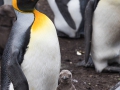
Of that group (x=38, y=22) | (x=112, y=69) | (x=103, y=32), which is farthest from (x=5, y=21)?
(x=38, y=22)

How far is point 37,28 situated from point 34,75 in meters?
0.36

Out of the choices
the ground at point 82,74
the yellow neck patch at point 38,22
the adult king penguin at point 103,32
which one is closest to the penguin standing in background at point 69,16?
the ground at point 82,74

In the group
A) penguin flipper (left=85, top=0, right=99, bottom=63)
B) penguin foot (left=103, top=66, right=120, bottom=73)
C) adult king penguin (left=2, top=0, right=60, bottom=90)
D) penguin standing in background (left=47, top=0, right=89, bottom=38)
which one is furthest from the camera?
penguin standing in background (left=47, top=0, right=89, bottom=38)

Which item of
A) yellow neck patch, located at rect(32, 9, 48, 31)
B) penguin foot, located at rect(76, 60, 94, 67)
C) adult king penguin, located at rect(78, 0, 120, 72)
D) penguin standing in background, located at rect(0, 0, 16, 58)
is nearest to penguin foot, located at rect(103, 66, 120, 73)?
adult king penguin, located at rect(78, 0, 120, 72)

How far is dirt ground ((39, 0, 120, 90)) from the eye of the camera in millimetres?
4715

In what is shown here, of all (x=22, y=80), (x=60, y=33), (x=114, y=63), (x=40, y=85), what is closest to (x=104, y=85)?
(x=114, y=63)

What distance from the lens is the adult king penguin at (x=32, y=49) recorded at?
364cm

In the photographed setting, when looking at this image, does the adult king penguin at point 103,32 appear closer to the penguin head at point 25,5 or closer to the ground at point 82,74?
the ground at point 82,74

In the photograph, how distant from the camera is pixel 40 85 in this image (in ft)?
12.4

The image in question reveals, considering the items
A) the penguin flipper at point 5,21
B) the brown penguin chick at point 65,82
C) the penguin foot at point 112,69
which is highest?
the brown penguin chick at point 65,82

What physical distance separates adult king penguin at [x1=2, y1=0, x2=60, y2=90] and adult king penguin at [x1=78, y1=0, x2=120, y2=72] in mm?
1202

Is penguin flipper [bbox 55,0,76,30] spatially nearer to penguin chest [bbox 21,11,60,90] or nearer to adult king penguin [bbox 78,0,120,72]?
adult king penguin [bbox 78,0,120,72]

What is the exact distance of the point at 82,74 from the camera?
506cm

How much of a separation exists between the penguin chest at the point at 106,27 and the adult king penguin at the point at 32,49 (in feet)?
3.93
